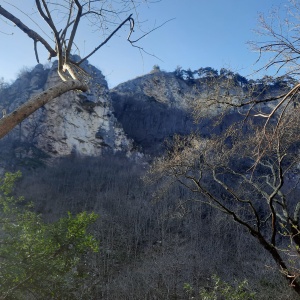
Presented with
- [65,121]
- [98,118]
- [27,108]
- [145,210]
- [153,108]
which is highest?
[153,108]

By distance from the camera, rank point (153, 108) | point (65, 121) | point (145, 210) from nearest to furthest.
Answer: point (145, 210)
point (65, 121)
point (153, 108)

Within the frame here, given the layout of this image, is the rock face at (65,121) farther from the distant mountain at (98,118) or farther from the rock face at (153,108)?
the rock face at (153,108)

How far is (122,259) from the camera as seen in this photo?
57.3ft

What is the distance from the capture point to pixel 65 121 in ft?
103

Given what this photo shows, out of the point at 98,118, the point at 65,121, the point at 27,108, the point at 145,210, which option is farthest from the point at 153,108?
the point at 27,108

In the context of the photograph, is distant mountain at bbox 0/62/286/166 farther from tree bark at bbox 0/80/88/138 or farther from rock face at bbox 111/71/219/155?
tree bark at bbox 0/80/88/138

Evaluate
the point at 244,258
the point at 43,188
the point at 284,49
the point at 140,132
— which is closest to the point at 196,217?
the point at 244,258

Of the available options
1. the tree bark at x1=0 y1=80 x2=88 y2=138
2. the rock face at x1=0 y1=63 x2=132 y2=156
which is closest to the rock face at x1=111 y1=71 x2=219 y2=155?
the rock face at x1=0 y1=63 x2=132 y2=156

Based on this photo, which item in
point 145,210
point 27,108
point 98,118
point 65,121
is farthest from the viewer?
point 98,118

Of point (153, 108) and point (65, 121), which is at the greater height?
point (153, 108)

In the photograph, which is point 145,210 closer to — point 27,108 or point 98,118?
point 98,118

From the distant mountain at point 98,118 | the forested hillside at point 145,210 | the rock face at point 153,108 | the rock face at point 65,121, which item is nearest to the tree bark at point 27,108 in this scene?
the forested hillside at point 145,210

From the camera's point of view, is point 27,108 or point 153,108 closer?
point 27,108

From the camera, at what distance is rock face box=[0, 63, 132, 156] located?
101ft
